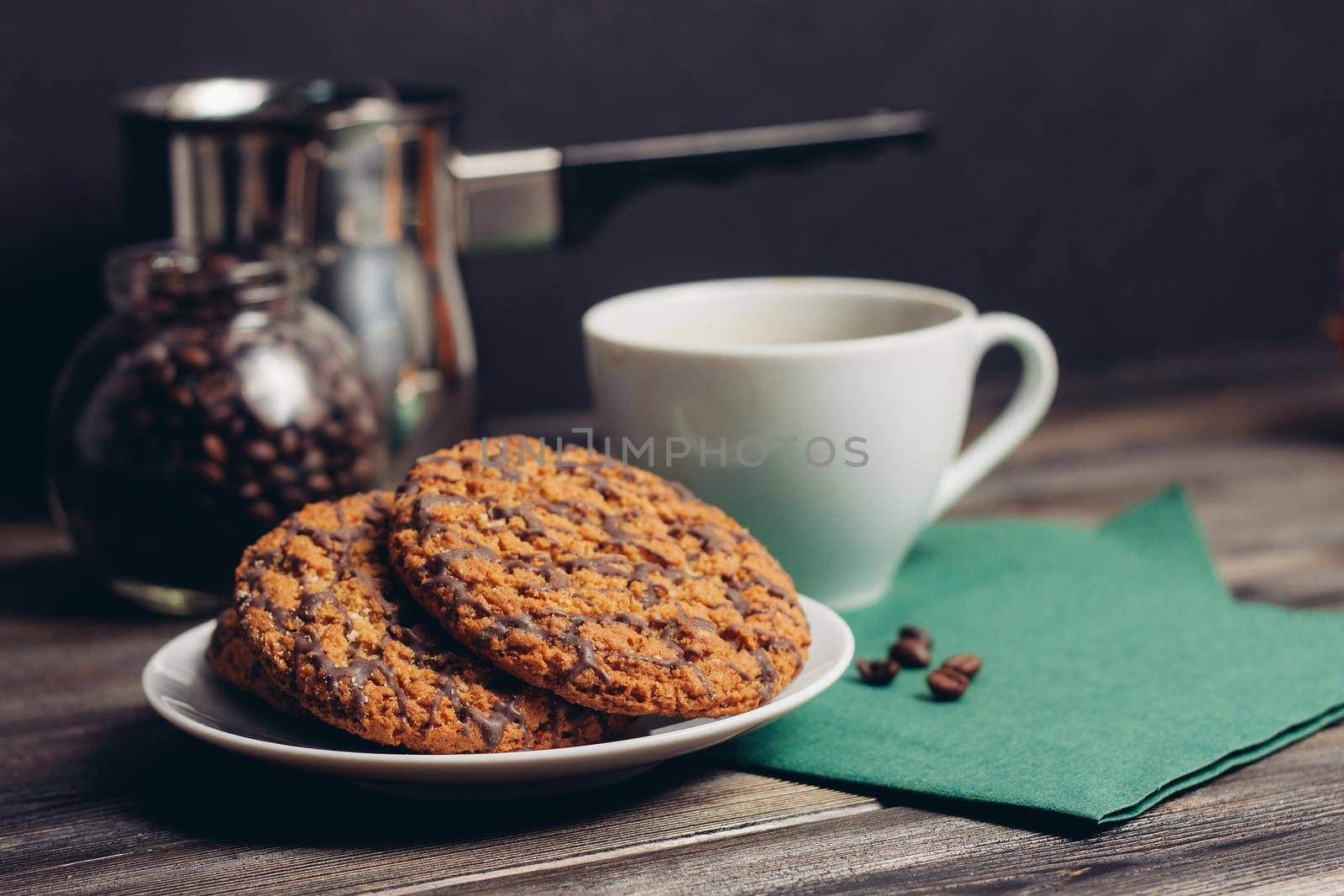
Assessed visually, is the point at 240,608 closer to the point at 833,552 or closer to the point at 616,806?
the point at 616,806

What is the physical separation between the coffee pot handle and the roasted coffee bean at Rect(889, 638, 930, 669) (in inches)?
19.3

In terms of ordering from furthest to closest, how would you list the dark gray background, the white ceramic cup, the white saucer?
1. the dark gray background
2. the white ceramic cup
3. the white saucer

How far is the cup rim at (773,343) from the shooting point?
88cm

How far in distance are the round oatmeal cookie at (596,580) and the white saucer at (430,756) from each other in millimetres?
17

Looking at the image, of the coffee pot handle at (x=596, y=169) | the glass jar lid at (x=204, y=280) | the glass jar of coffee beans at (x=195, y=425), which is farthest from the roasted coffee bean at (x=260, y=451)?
the coffee pot handle at (x=596, y=169)

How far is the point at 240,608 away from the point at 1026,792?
397 mm

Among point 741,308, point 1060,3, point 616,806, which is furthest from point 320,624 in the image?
point 1060,3

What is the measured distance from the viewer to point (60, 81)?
1.30m

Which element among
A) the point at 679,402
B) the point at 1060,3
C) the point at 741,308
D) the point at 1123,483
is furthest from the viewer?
the point at 1060,3

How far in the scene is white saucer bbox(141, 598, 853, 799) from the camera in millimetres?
601

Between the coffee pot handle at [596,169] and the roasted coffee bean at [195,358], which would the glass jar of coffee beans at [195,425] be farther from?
the coffee pot handle at [596,169]

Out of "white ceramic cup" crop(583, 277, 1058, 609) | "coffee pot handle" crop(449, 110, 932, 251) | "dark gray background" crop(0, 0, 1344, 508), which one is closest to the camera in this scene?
"white ceramic cup" crop(583, 277, 1058, 609)

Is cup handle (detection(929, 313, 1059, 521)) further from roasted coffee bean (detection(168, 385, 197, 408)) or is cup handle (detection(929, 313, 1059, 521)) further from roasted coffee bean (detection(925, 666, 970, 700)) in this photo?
roasted coffee bean (detection(168, 385, 197, 408))

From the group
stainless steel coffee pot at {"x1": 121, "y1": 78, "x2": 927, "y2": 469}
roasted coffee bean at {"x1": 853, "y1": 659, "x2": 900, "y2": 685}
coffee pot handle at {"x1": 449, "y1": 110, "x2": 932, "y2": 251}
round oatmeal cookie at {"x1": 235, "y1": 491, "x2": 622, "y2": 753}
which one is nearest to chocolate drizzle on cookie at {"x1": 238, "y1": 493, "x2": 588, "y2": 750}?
round oatmeal cookie at {"x1": 235, "y1": 491, "x2": 622, "y2": 753}
